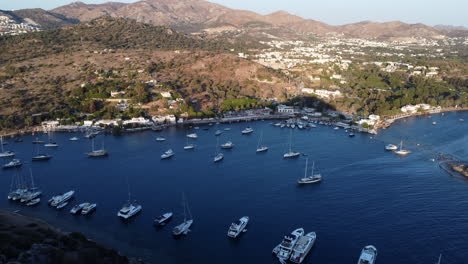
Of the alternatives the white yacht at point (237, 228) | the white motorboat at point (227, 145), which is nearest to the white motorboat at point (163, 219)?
the white yacht at point (237, 228)

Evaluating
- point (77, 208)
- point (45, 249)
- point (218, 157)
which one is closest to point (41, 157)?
point (77, 208)

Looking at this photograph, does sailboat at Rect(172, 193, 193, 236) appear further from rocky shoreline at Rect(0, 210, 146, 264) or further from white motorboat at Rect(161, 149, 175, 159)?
white motorboat at Rect(161, 149, 175, 159)

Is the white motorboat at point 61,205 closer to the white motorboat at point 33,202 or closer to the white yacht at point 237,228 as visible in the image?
the white motorboat at point 33,202

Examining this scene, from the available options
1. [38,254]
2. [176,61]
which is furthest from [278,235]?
[176,61]

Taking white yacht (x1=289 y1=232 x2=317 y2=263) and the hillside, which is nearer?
white yacht (x1=289 y1=232 x2=317 y2=263)

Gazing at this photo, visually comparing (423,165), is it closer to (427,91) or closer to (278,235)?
(278,235)

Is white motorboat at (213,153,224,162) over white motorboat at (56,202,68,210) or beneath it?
over

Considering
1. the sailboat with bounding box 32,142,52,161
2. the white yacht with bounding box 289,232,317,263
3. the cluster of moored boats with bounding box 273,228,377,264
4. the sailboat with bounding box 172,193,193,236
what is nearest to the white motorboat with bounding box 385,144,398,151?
the cluster of moored boats with bounding box 273,228,377,264
